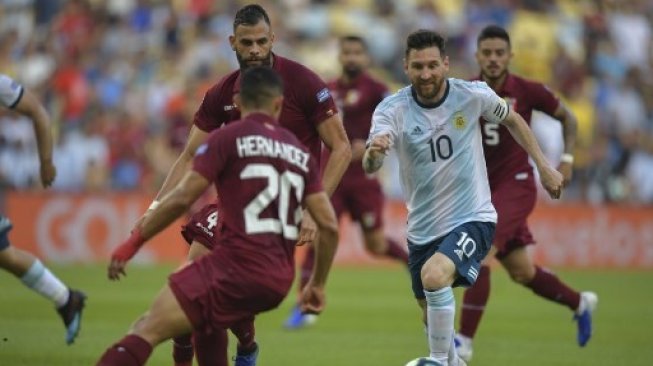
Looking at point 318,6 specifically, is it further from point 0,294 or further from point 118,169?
point 0,294

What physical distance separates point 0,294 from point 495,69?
8090 millimetres

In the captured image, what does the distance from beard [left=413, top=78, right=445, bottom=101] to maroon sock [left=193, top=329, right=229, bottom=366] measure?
229 centimetres

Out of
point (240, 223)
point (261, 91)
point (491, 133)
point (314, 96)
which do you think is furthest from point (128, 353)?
point (491, 133)

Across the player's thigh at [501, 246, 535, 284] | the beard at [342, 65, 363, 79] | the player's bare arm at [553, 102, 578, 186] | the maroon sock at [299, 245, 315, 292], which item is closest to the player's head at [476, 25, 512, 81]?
the player's bare arm at [553, 102, 578, 186]

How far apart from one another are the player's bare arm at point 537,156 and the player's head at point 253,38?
185 centimetres

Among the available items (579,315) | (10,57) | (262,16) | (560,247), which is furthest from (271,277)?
(10,57)

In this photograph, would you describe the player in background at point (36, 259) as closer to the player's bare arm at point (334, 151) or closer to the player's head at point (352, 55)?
the player's bare arm at point (334, 151)

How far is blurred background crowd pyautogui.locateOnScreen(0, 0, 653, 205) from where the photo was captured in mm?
23141

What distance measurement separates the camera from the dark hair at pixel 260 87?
753cm

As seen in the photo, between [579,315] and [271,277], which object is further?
[579,315]

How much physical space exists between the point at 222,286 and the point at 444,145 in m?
2.52

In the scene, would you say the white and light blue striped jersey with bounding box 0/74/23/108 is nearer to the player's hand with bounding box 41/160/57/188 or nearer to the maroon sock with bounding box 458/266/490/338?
the player's hand with bounding box 41/160/57/188

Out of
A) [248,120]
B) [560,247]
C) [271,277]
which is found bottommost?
[560,247]

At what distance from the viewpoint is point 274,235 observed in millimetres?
7465
